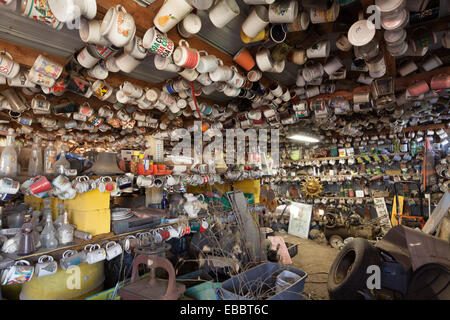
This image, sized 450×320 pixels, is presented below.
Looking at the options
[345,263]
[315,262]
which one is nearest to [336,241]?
[315,262]

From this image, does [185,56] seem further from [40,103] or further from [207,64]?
[40,103]

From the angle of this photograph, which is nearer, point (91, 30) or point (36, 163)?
point (91, 30)

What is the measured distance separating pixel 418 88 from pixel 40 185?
323 centimetres

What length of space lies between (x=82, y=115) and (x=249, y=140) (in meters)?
2.79

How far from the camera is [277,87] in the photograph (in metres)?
2.46

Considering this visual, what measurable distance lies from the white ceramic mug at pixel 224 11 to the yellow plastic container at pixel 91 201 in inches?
59.5

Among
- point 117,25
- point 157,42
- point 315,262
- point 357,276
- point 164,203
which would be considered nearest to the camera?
point 117,25

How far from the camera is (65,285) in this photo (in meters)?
1.66

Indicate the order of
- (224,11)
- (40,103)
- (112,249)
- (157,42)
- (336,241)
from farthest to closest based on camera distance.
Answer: (336,241), (40,103), (112,249), (157,42), (224,11)

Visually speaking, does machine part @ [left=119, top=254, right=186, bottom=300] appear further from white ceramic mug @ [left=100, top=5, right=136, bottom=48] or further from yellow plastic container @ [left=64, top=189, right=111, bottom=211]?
white ceramic mug @ [left=100, top=5, right=136, bottom=48]

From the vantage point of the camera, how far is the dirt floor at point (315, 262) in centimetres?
269

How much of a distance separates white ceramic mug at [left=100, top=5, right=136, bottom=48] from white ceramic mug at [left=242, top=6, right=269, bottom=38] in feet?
2.22

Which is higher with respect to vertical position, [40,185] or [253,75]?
[253,75]

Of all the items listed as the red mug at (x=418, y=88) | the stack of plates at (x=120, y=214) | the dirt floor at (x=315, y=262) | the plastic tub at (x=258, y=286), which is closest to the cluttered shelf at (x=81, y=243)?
the stack of plates at (x=120, y=214)
